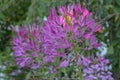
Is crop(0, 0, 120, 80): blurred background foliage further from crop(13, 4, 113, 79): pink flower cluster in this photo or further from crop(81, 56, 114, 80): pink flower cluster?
crop(13, 4, 113, 79): pink flower cluster

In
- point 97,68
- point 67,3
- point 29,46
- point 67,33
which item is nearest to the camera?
point 67,33

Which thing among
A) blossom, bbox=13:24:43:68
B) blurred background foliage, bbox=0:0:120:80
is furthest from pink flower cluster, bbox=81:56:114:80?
blossom, bbox=13:24:43:68

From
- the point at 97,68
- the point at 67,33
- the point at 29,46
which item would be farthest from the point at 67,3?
the point at 67,33

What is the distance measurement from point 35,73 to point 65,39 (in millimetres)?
1012

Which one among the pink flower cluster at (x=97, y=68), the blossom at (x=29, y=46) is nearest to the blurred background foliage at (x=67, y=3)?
the pink flower cluster at (x=97, y=68)

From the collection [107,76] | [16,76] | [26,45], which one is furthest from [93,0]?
[16,76]

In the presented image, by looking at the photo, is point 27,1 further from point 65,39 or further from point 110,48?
point 65,39

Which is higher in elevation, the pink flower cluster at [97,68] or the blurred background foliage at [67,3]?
the blurred background foliage at [67,3]

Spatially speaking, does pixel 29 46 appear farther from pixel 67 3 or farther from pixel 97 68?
pixel 67 3

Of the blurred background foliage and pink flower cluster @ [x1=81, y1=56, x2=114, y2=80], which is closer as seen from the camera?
pink flower cluster @ [x1=81, y1=56, x2=114, y2=80]

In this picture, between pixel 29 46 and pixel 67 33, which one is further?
pixel 29 46

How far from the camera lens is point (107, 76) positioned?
10.9 feet

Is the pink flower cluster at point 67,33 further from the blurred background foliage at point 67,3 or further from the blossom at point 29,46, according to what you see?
the blurred background foliage at point 67,3

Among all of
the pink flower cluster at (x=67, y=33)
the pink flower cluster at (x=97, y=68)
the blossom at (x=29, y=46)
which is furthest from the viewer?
the pink flower cluster at (x=97, y=68)
